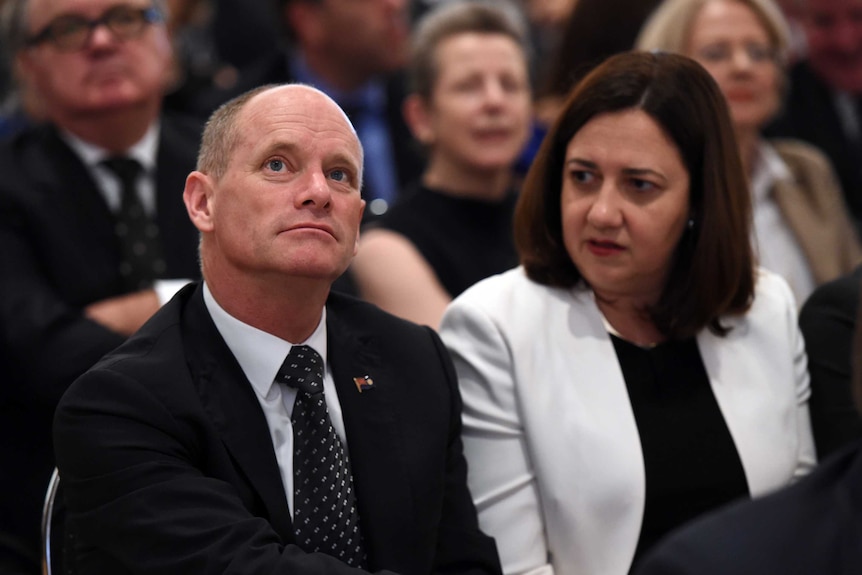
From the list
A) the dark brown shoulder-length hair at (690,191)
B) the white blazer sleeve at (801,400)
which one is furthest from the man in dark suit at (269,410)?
the white blazer sleeve at (801,400)

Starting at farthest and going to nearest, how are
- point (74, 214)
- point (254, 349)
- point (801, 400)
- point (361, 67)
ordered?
1. point (361, 67)
2. point (74, 214)
3. point (801, 400)
4. point (254, 349)

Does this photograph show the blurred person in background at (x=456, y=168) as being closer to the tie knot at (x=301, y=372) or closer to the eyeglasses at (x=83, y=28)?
the eyeglasses at (x=83, y=28)

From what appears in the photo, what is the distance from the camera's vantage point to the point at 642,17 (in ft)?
13.3

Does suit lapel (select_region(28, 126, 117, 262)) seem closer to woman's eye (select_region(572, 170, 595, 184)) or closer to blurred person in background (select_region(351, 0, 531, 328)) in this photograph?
blurred person in background (select_region(351, 0, 531, 328))

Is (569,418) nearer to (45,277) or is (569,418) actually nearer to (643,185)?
(643,185)

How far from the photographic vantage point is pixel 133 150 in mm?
3529

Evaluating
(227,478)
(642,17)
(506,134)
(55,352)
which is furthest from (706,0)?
(227,478)

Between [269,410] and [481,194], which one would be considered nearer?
[269,410]

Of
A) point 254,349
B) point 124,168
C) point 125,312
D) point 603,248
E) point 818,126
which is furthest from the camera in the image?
point 818,126

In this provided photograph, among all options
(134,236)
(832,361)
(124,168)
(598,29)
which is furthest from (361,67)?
(832,361)

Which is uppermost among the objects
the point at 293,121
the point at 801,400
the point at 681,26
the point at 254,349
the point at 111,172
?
the point at 681,26

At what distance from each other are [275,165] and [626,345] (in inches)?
33.9

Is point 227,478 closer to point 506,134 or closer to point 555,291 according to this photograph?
point 555,291

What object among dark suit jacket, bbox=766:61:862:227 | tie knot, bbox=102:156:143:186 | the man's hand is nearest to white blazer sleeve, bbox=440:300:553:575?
the man's hand
